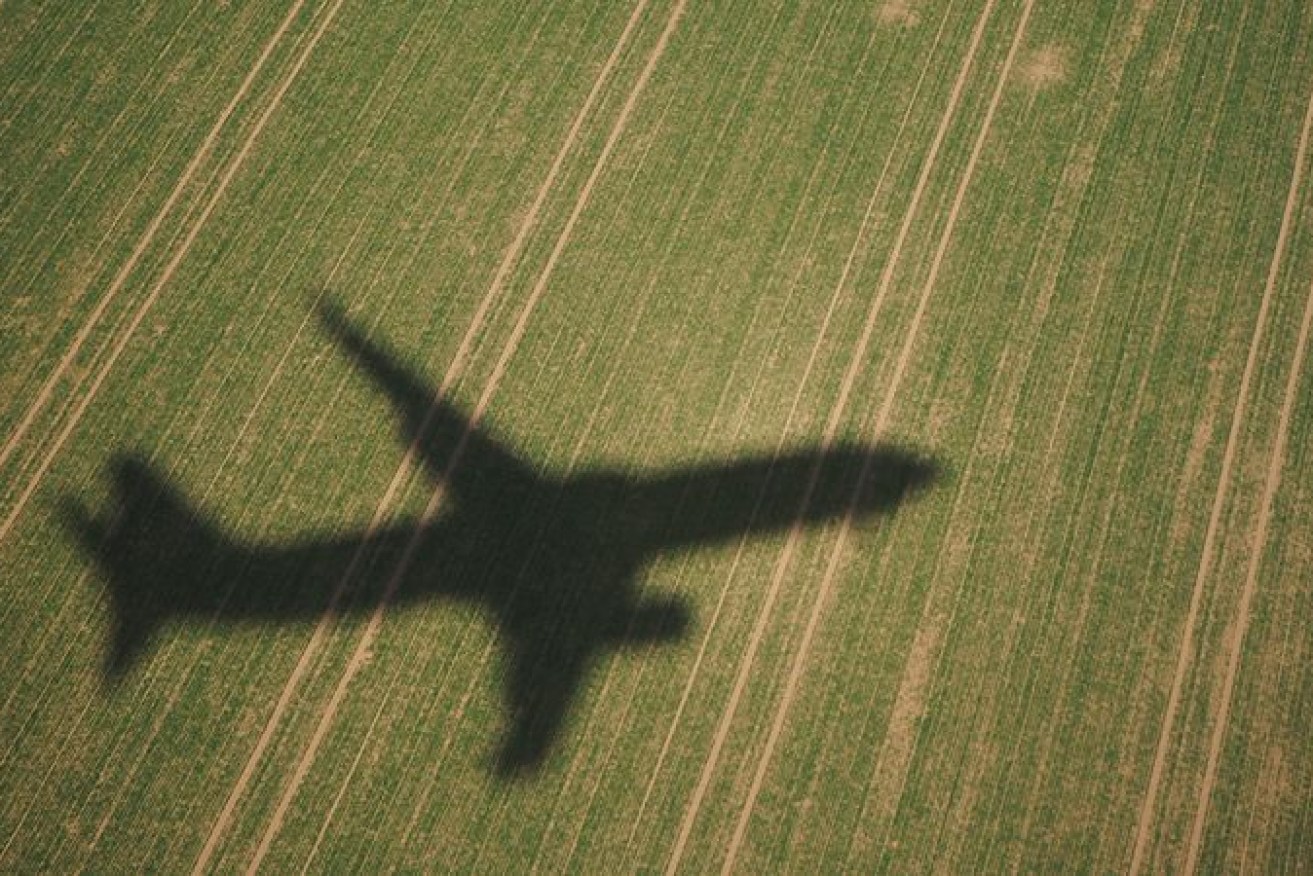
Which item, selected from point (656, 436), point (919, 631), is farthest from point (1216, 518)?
point (656, 436)

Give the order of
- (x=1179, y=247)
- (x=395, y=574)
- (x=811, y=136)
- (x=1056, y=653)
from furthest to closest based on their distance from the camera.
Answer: (x=811, y=136) → (x=1179, y=247) → (x=395, y=574) → (x=1056, y=653)

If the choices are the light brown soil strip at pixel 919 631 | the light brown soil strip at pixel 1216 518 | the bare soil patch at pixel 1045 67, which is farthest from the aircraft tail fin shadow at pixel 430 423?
the bare soil patch at pixel 1045 67

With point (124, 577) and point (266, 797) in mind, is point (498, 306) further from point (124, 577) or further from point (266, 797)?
point (266, 797)

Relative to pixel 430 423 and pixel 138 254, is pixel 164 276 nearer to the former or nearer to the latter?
pixel 138 254

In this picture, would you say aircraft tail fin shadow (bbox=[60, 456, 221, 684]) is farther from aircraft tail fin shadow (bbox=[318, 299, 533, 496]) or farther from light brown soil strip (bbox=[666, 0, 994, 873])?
light brown soil strip (bbox=[666, 0, 994, 873])

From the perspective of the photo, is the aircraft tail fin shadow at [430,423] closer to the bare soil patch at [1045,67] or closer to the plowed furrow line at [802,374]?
the plowed furrow line at [802,374]

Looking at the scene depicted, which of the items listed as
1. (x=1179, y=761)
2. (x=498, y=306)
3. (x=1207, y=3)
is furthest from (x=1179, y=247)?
(x=498, y=306)

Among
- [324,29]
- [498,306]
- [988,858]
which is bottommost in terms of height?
[988,858]

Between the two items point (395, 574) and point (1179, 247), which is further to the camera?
point (1179, 247)
